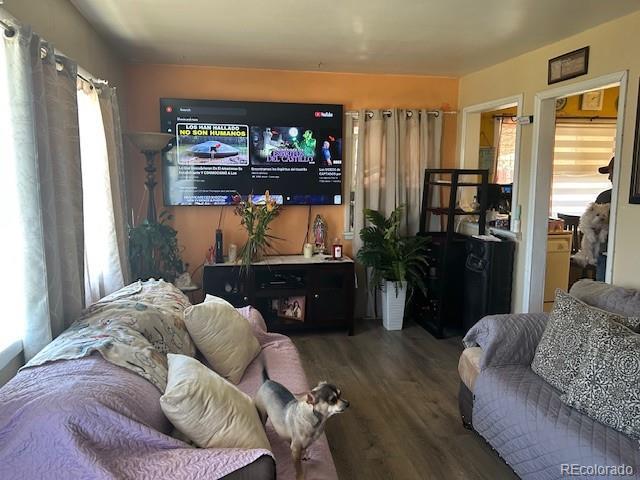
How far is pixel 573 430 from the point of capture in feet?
6.48

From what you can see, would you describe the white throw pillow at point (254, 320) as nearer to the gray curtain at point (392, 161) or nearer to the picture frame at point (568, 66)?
the gray curtain at point (392, 161)

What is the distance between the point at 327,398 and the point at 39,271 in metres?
1.22

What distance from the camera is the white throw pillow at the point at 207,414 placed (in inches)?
59.6

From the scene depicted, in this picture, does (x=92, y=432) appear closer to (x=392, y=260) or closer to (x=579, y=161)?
(x=392, y=260)

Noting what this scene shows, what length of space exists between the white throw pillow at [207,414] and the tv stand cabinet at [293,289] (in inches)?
101

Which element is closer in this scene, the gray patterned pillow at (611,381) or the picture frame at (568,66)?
the gray patterned pillow at (611,381)

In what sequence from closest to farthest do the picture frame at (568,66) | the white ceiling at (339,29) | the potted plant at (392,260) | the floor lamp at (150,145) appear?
the white ceiling at (339,29)
the picture frame at (568,66)
the floor lamp at (150,145)
the potted plant at (392,260)

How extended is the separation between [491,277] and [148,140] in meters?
2.90

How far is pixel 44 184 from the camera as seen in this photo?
1.95 m

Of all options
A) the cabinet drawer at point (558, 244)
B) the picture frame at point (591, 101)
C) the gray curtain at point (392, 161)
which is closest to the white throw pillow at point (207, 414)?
the gray curtain at point (392, 161)

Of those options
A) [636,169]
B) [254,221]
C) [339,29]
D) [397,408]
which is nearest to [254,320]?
[397,408]

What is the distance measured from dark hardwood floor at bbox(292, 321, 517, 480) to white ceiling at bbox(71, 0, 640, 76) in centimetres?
237

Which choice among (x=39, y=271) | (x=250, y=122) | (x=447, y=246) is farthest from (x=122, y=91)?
(x=447, y=246)

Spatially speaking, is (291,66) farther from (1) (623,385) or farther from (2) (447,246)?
(1) (623,385)
